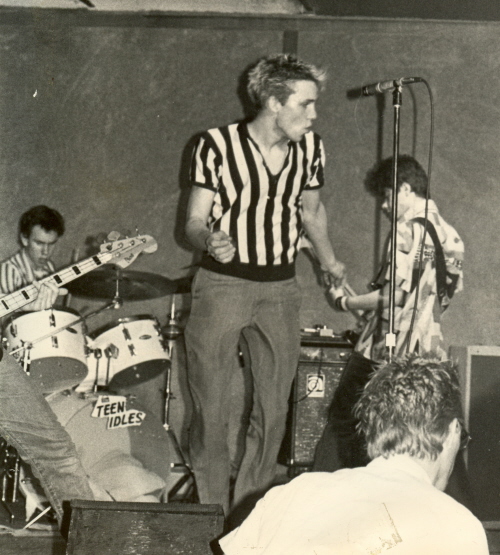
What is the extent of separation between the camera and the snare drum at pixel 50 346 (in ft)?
11.9

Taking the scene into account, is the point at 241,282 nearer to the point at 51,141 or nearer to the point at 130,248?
the point at 130,248

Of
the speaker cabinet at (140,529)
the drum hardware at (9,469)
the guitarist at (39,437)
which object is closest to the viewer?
the speaker cabinet at (140,529)

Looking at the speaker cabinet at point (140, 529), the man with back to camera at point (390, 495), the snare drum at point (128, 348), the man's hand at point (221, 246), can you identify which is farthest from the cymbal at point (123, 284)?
A: the man with back to camera at point (390, 495)

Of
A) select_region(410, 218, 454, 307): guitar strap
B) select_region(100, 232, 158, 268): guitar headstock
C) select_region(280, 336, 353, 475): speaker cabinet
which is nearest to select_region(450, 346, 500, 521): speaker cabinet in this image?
select_region(410, 218, 454, 307): guitar strap

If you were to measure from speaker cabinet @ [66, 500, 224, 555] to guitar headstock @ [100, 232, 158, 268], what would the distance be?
2278 mm

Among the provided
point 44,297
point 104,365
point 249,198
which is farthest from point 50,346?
point 249,198

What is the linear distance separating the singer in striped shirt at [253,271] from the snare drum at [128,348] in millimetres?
1016

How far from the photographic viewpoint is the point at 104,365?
4.07 metres

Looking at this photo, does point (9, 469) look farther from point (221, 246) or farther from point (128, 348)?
point (221, 246)

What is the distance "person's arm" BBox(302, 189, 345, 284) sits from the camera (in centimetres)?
344

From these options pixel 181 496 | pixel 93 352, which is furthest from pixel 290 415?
pixel 93 352

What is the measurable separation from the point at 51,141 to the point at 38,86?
0.42 metres

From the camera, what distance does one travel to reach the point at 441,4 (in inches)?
179

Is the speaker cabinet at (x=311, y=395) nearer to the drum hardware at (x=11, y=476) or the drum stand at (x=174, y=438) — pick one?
the drum stand at (x=174, y=438)
